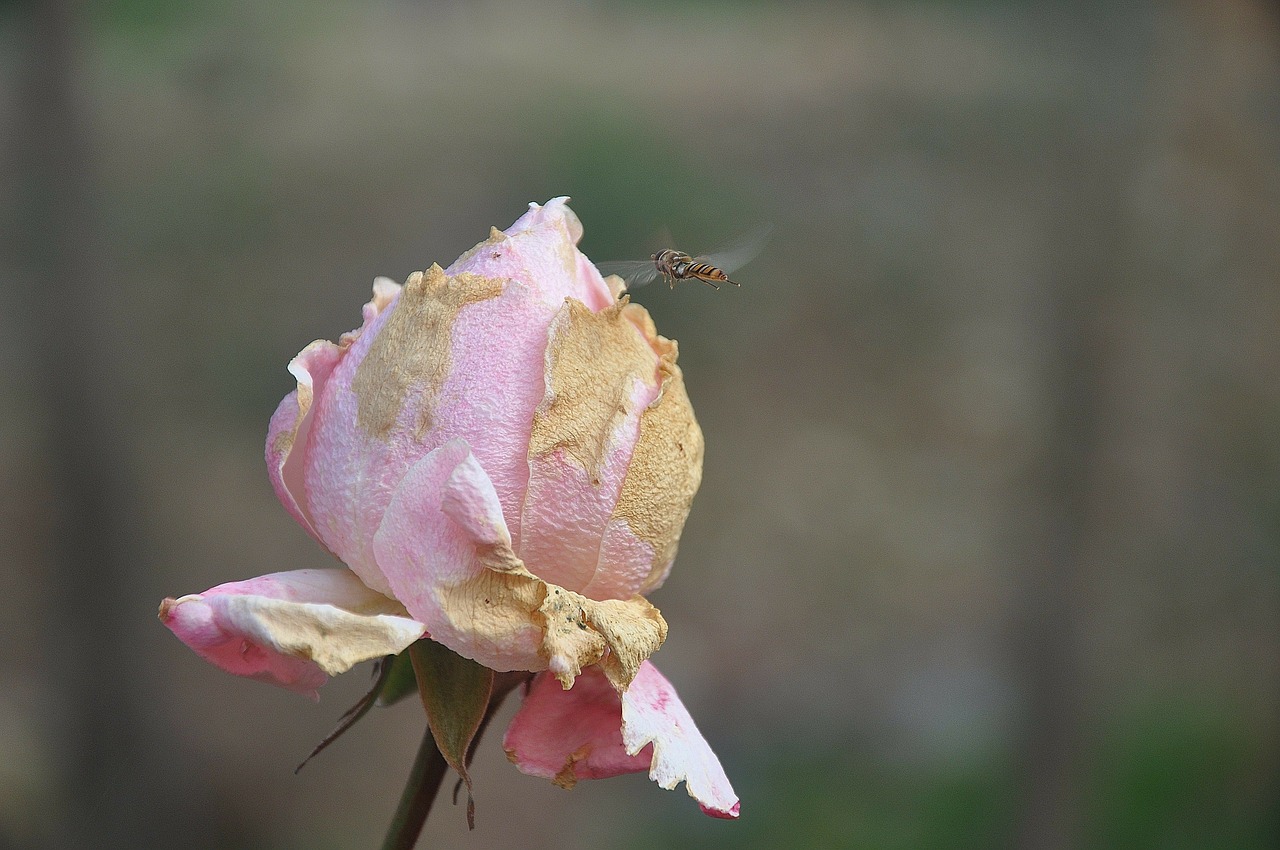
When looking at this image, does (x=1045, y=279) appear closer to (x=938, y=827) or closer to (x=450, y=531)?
(x=938, y=827)

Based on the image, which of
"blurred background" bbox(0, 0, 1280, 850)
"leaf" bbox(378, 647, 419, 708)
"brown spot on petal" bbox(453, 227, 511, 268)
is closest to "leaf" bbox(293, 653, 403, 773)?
"leaf" bbox(378, 647, 419, 708)

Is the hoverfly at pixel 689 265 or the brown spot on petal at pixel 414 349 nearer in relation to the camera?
the brown spot on petal at pixel 414 349

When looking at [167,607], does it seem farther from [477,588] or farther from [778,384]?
[778,384]

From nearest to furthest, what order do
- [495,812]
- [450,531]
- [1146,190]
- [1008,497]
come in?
[450,531]
[495,812]
[1146,190]
[1008,497]

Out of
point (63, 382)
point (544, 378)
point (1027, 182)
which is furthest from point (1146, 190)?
point (544, 378)

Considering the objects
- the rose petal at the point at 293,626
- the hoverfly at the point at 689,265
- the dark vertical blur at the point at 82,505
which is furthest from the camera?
the dark vertical blur at the point at 82,505

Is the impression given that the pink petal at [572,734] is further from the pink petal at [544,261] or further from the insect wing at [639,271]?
the insect wing at [639,271]

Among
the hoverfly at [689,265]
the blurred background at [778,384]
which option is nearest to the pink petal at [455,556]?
the hoverfly at [689,265]
